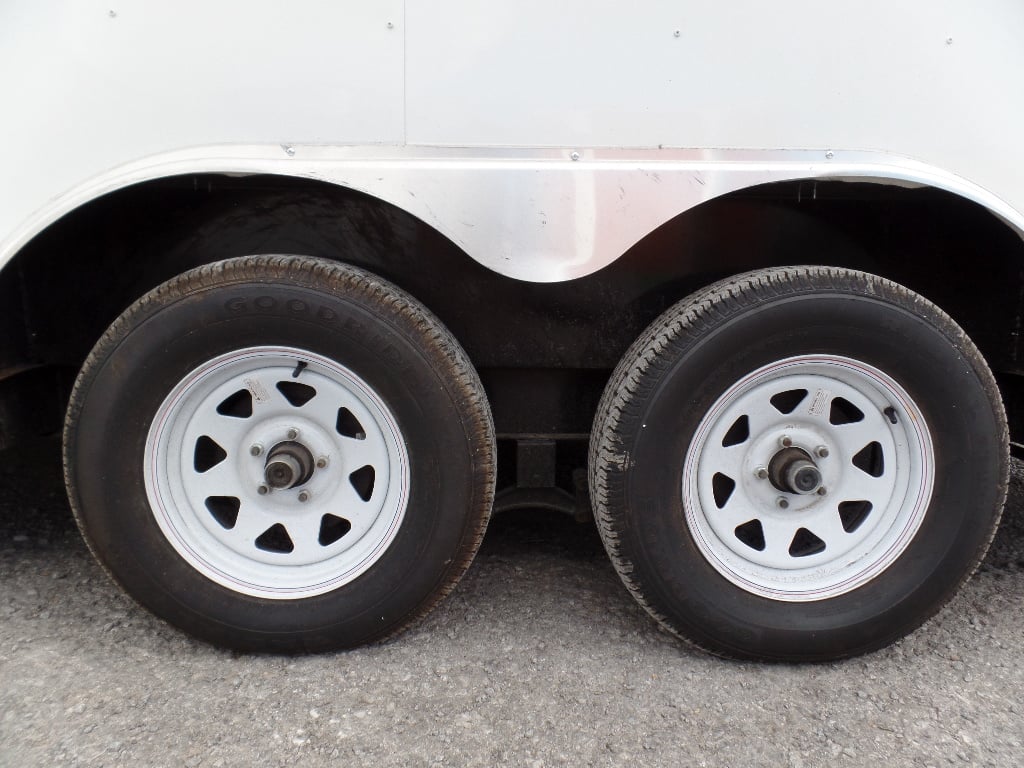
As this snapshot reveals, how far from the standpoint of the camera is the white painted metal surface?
1812 millimetres

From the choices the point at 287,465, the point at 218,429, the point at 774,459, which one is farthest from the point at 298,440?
the point at 774,459

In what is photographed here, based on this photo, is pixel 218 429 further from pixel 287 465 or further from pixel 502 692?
pixel 502 692

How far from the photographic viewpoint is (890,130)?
6.13 ft

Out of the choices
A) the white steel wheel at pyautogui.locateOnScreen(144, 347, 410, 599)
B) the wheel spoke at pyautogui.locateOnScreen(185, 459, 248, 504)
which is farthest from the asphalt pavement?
the wheel spoke at pyautogui.locateOnScreen(185, 459, 248, 504)

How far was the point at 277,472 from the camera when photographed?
78.5 inches

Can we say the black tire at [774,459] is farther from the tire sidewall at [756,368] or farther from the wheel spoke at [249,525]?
the wheel spoke at [249,525]

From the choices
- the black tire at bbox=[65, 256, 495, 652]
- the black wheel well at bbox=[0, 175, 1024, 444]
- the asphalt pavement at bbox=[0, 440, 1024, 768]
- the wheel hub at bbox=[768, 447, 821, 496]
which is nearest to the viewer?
the asphalt pavement at bbox=[0, 440, 1024, 768]

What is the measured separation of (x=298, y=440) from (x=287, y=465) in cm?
8

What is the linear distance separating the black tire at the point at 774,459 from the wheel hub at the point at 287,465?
2.38 feet

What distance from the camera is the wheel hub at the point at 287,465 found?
199cm

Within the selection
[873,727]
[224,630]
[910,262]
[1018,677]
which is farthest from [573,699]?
[910,262]

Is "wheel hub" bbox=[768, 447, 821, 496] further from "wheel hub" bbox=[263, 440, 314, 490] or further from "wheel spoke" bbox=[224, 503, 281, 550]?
"wheel spoke" bbox=[224, 503, 281, 550]

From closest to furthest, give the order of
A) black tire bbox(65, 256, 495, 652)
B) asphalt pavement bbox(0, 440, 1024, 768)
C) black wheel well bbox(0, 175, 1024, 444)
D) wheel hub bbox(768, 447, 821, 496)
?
Result: asphalt pavement bbox(0, 440, 1024, 768) → black tire bbox(65, 256, 495, 652) → wheel hub bbox(768, 447, 821, 496) → black wheel well bbox(0, 175, 1024, 444)

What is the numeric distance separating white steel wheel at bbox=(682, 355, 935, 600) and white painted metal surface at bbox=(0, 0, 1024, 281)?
50 cm
